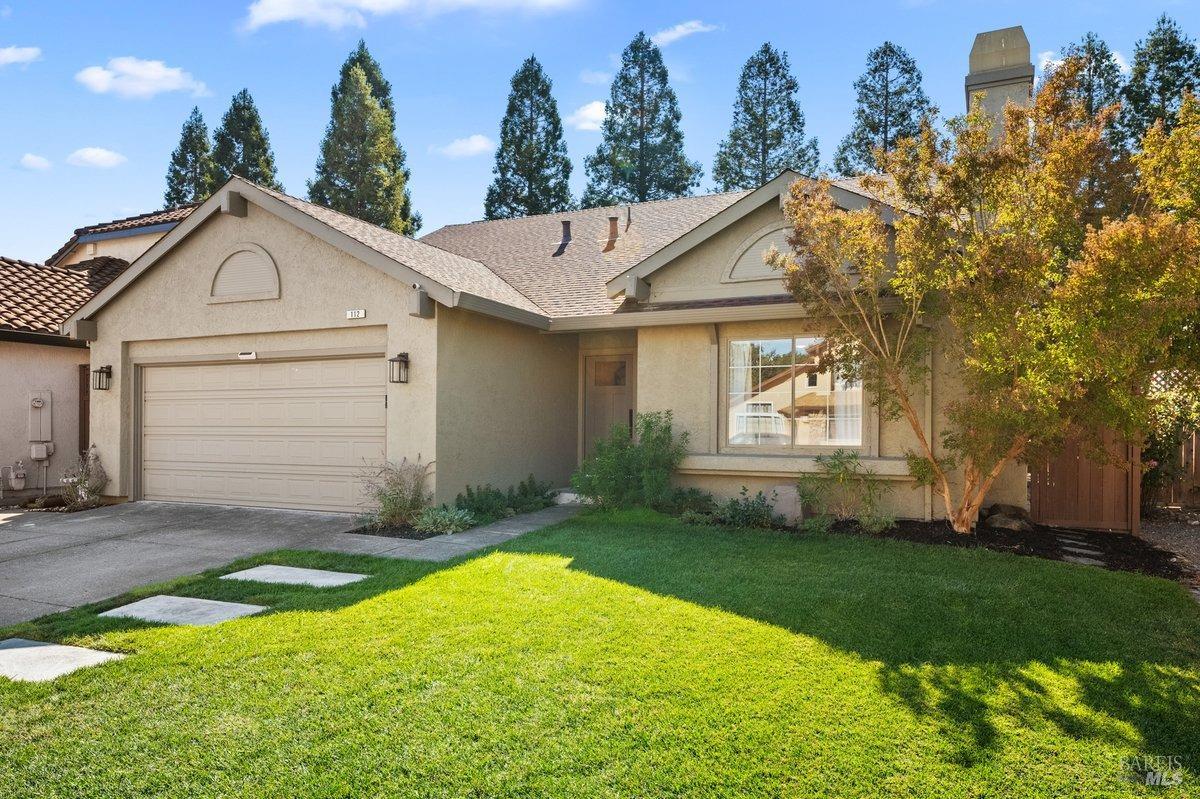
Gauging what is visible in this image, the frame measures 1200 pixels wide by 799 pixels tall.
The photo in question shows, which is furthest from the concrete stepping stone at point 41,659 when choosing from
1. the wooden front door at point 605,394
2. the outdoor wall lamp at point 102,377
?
the wooden front door at point 605,394

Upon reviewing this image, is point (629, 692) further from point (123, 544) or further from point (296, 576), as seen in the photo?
point (123, 544)

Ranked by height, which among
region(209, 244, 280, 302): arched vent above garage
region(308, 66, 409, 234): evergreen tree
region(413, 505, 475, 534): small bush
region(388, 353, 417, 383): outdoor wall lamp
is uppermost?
region(308, 66, 409, 234): evergreen tree

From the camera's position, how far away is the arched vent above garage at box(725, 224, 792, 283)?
398 inches

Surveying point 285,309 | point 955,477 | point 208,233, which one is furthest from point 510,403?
point 955,477

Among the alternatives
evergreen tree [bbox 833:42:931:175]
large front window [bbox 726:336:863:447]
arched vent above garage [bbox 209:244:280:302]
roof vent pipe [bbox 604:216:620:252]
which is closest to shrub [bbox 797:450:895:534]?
large front window [bbox 726:336:863:447]

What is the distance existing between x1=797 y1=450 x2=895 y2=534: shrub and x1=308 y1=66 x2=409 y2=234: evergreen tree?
2601cm

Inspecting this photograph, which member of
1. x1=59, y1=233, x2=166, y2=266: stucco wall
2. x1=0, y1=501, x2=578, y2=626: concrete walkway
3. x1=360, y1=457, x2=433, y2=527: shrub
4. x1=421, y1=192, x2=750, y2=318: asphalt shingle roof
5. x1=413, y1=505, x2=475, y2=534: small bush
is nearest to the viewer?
x1=0, y1=501, x2=578, y2=626: concrete walkway

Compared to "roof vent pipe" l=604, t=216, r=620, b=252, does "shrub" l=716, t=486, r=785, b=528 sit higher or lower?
lower

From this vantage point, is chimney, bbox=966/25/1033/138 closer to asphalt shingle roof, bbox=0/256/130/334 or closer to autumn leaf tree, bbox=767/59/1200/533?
autumn leaf tree, bbox=767/59/1200/533

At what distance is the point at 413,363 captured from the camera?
988 cm

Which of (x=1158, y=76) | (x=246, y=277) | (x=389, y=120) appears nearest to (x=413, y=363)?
(x=246, y=277)

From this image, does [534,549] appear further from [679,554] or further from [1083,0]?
[1083,0]

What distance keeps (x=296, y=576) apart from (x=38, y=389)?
8.92 m

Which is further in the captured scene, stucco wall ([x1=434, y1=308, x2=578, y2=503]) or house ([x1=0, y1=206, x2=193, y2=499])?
house ([x1=0, y1=206, x2=193, y2=499])
